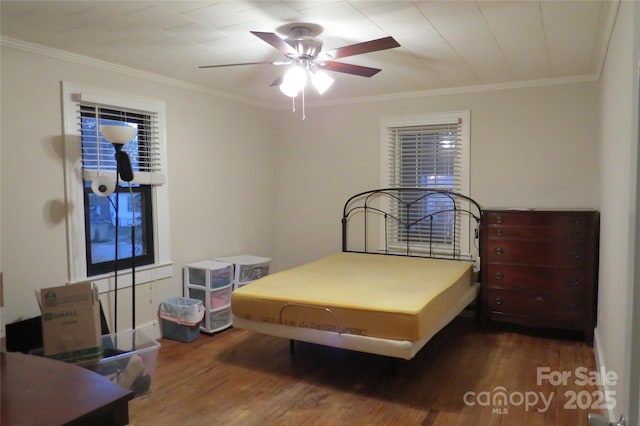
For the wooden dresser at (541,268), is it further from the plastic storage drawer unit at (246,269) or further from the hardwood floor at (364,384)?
the plastic storage drawer unit at (246,269)

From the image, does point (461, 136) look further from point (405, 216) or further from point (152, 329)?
point (152, 329)

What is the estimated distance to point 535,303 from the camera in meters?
3.89

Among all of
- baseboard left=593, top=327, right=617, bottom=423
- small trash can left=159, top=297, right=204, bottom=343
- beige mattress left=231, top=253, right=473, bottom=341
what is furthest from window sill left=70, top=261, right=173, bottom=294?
baseboard left=593, top=327, right=617, bottom=423

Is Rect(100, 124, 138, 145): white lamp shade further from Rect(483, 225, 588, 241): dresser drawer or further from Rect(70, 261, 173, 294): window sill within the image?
Rect(483, 225, 588, 241): dresser drawer

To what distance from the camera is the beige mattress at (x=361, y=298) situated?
274cm

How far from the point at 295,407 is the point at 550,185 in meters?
3.08

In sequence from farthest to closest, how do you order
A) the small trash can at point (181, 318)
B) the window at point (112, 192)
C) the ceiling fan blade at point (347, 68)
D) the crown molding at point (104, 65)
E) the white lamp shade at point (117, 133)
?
the small trash can at point (181, 318)
the window at point (112, 192)
the white lamp shade at point (117, 133)
the crown molding at point (104, 65)
the ceiling fan blade at point (347, 68)

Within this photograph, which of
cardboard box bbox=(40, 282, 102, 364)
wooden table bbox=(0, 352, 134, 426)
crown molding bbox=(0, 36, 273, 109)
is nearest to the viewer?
wooden table bbox=(0, 352, 134, 426)

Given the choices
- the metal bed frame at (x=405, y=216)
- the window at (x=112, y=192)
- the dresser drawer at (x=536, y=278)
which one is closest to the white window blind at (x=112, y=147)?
the window at (x=112, y=192)

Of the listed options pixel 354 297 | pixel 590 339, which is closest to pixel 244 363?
pixel 354 297

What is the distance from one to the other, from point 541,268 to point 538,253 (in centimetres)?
13

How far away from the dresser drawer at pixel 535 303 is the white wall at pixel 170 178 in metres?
2.66

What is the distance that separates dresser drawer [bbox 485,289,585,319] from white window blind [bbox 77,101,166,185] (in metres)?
3.22

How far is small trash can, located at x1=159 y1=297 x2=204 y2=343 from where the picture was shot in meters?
3.83
